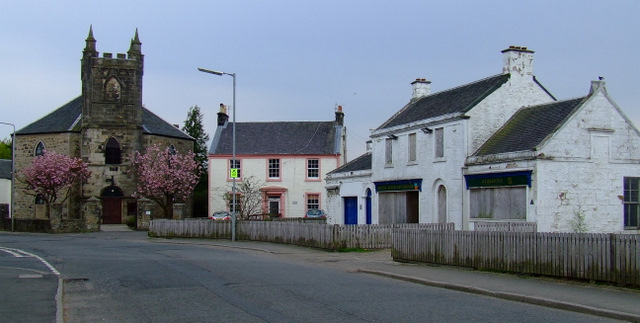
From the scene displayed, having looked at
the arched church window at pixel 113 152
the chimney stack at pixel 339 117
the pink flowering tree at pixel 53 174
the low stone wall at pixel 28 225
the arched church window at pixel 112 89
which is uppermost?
the arched church window at pixel 112 89

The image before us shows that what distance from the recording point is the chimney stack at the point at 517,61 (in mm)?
30391

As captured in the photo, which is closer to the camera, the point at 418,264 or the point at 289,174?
the point at 418,264

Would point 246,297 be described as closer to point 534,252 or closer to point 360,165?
point 534,252

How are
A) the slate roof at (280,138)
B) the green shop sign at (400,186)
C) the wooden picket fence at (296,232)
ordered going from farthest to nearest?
1. the slate roof at (280,138)
2. the green shop sign at (400,186)
3. the wooden picket fence at (296,232)

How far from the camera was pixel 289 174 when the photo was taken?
5988cm

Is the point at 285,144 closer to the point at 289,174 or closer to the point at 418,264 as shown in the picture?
the point at 289,174

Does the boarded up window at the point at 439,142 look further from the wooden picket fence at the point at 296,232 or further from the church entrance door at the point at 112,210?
the church entrance door at the point at 112,210

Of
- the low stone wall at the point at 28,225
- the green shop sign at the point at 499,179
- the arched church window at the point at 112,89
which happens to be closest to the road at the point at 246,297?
the green shop sign at the point at 499,179

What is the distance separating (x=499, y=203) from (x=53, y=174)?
36.5 meters

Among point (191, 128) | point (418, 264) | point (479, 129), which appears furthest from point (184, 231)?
point (191, 128)

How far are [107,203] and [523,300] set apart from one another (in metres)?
47.9

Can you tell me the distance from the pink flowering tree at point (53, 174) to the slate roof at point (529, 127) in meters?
34.6

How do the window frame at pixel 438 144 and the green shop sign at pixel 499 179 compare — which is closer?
the green shop sign at pixel 499 179

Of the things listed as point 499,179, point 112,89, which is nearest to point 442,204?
point 499,179
